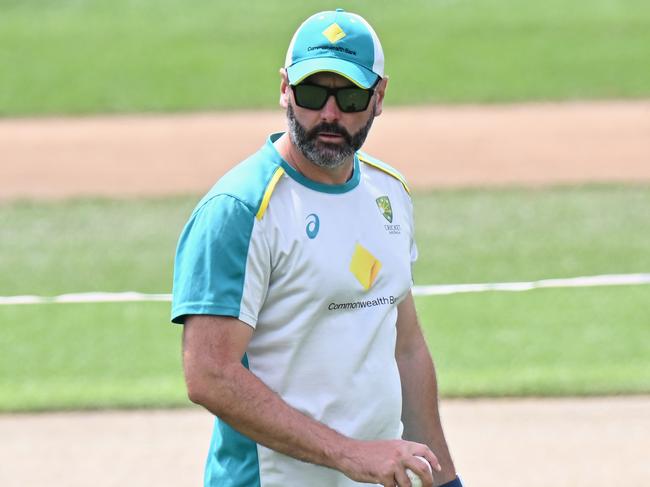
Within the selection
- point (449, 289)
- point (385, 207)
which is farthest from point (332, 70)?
point (449, 289)

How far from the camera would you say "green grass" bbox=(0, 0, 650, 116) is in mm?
22297

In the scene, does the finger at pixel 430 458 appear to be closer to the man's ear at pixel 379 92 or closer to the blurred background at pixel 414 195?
the man's ear at pixel 379 92

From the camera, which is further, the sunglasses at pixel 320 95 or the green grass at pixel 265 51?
→ the green grass at pixel 265 51

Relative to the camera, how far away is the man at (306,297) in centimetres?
330

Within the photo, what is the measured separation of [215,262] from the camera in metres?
3.30

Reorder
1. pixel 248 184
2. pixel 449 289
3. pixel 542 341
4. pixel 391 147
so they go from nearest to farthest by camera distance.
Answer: pixel 248 184
pixel 542 341
pixel 449 289
pixel 391 147

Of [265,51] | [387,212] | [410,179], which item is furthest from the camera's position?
[265,51]

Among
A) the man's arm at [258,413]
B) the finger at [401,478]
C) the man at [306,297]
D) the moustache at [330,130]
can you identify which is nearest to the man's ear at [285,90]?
the man at [306,297]

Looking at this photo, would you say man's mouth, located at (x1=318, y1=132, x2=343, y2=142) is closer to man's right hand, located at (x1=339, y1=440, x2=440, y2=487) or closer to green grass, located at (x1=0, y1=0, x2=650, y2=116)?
man's right hand, located at (x1=339, y1=440, x2=440, y2=487)

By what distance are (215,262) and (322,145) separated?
0.43 metres

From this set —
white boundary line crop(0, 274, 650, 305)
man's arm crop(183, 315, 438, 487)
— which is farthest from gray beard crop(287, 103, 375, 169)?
white boundary line crop(0, 274, 650, 305)

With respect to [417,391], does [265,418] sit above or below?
above

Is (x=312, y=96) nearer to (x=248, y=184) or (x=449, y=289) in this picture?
(x=248, y=184)

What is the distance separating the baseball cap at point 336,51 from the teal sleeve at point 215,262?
0.39 m
